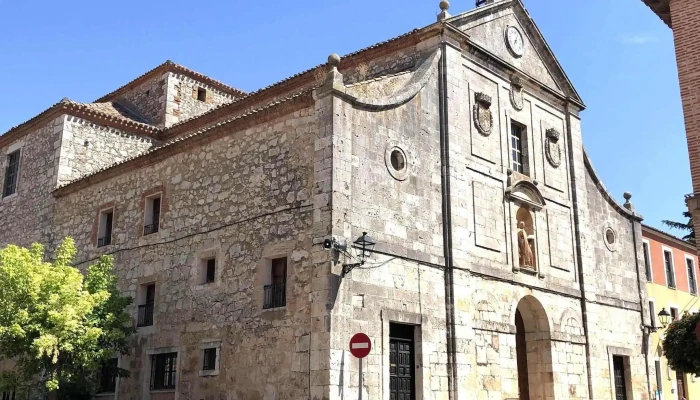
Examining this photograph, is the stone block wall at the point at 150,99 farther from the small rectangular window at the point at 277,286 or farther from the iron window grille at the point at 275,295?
the iron window grille at the point at 275,295

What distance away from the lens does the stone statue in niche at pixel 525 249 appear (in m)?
18.4

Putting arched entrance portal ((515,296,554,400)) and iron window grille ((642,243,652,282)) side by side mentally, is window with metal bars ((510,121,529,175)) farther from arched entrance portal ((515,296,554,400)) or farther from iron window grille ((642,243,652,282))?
iron window grille ((642,243,652,282))

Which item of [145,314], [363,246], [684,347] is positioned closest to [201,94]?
[145,314]

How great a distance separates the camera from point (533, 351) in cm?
1858

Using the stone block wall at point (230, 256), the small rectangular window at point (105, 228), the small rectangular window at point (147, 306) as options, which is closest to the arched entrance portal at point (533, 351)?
the stone block wall at point (230, 256)

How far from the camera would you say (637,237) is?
23.3 meters

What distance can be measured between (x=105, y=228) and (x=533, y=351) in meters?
11.8

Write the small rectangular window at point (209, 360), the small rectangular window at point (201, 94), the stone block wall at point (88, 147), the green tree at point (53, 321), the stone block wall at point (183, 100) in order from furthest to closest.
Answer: the small rectangular window at point (201, 94)
the stone block wall at point (183, 100)
the stone block wall at point (88, 147)
the small rectangular window at point (209, 360)
the green tree at point (53, 321)

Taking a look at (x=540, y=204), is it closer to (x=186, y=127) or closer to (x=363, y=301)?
(x=363, y=301)

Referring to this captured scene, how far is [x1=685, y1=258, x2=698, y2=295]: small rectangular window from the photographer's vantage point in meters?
31.3

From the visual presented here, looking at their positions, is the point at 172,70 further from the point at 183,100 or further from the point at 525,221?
the point at 525,221

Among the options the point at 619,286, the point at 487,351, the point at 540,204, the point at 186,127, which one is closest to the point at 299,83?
the point at 186,127

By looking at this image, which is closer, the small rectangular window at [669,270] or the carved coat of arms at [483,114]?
the carved coat of arms at [483,114]

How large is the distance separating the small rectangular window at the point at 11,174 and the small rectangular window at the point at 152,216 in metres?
7.79
